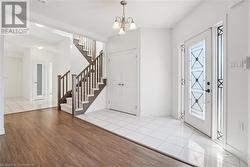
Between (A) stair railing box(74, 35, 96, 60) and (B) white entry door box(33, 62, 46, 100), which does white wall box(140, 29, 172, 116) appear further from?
(B) white entry door box(33, 62, 46, 100)

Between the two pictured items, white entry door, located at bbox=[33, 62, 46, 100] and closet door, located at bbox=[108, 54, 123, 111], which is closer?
closet door, located at bbox=[108, 54, 123, 111]

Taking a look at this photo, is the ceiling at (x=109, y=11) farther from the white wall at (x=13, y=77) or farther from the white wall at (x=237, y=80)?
the white wall at (x=13, y=77)

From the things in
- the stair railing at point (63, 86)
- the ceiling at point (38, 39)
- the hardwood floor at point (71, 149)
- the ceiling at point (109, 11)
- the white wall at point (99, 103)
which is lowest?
the hardwood floor at point (71, 149)

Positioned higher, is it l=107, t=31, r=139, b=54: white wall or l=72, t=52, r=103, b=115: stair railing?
l=107, t=31, r=139, b=54: white wall

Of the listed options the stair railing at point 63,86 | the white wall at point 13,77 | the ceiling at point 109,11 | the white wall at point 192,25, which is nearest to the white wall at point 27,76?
the white wall at point 13,77

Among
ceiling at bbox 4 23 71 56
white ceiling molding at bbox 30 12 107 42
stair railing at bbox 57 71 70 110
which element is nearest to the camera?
white ceiling molding at bbox 30 12 107 42

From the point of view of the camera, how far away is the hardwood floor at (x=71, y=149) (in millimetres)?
2076

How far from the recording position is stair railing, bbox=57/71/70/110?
18.9ft

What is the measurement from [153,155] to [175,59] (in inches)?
115

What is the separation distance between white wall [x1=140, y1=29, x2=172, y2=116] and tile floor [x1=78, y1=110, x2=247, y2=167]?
49 cm

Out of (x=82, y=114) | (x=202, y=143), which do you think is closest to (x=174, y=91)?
(x=202, y=143)

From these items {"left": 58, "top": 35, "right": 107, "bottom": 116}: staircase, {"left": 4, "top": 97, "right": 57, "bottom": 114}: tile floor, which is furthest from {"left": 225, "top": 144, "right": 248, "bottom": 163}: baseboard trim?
{"left": 4, "top": 97, "right": 57, "bottom": 114}: tile floor

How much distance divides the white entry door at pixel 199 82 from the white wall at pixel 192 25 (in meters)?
0.18

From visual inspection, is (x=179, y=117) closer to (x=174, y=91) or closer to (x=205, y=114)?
(x=174, y=91)
